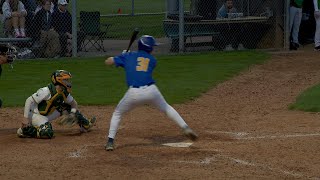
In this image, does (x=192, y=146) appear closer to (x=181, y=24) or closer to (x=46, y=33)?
(x=46, y=33)

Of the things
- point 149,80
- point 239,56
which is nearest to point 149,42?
point 149,80

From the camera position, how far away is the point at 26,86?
1614cm

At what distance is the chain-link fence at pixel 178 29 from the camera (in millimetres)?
20219

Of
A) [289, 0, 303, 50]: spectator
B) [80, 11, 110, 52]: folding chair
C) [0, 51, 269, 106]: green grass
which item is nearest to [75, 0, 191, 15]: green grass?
[289, 0, 303, 50]: spectator

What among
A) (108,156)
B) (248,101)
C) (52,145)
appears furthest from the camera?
(248,101)

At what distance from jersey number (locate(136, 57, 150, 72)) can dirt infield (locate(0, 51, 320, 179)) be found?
1.06 meters

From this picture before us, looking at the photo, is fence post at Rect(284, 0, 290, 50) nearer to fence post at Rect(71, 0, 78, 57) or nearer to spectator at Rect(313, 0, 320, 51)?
spectator at Rect(313, 0, 320, 51)

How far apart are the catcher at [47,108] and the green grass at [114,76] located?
9.86 ft

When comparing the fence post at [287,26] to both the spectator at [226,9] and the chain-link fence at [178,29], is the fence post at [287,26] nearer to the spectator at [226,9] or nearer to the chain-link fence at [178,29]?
the chain-link fence at [178,29]

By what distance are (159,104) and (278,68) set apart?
9313 millimetres

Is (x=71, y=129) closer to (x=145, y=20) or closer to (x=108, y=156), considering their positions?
(x=108, y=156)

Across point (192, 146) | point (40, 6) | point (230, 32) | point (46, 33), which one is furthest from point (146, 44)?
point (230, 32)

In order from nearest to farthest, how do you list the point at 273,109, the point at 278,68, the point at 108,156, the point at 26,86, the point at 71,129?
the point at 108,156 < the point at 71,129 < the point at 273,109 < the point at 26,86 < the point at 278,68

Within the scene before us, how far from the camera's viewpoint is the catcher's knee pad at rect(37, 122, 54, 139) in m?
11.0
